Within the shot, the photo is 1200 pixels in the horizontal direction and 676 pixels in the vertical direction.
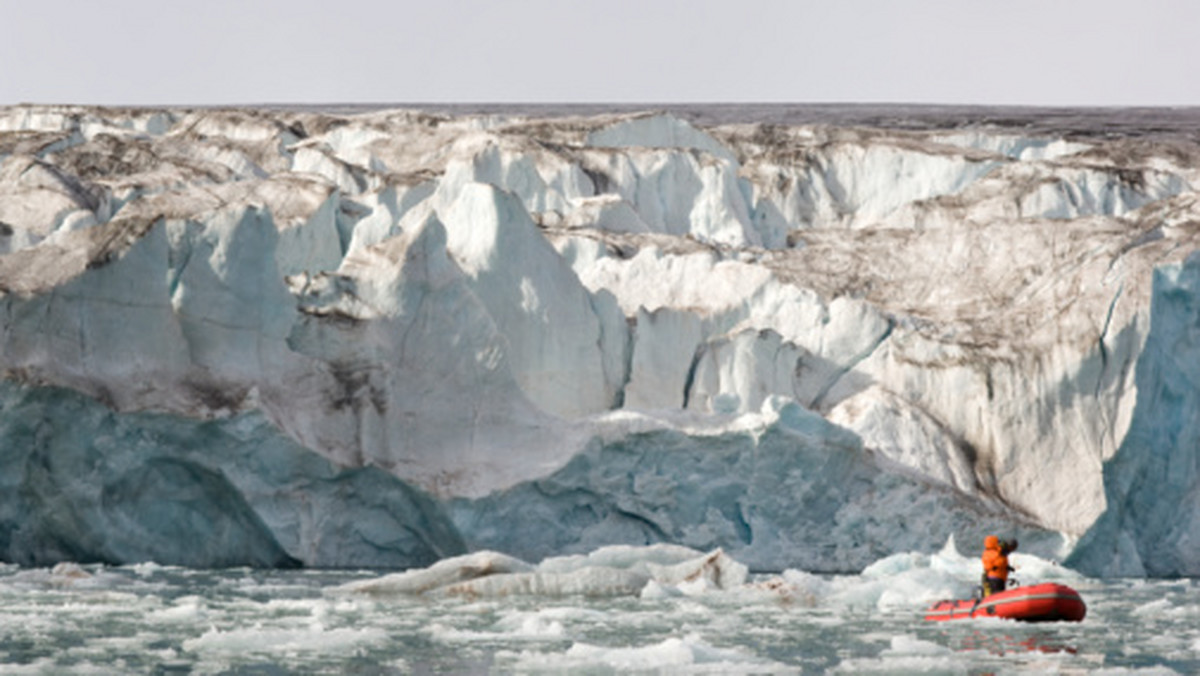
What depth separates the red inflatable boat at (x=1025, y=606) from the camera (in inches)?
566

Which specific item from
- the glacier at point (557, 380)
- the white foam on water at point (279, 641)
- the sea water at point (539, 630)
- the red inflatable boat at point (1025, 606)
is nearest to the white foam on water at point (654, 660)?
the sea water at point (539, 630)

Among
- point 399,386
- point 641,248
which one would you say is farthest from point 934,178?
point 399,386

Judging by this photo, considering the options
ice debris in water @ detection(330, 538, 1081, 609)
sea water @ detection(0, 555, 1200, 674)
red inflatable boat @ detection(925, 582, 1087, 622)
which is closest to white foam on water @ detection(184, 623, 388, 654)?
sea water @ detection(0, 555, 1200, 674)

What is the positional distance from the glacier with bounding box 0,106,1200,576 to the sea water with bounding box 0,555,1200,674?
1.26 meters

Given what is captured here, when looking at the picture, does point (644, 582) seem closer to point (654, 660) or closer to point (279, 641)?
point (279, 641)

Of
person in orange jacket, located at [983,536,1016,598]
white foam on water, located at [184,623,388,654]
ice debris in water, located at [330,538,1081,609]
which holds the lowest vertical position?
ice debris in water, located at [330,538,1081,609]

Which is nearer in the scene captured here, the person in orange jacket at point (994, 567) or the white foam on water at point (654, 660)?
the white foam on water at point (654, 660)

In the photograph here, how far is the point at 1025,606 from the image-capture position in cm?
1449

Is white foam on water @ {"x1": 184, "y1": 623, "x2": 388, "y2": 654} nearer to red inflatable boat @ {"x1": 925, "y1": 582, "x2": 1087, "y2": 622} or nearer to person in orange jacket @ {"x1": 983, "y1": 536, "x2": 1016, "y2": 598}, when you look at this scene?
red inflatable boat @ {"x1": 925, "y1": 582, "x2": 1087, "y2": 622}

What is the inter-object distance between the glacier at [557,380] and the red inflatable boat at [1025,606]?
431 centimetres

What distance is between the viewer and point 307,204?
24.2m

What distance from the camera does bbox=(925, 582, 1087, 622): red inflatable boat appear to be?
1438cm

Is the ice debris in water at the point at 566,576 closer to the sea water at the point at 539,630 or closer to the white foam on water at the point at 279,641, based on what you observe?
the sea water at the point at 539,630

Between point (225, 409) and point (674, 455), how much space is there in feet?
15.7
